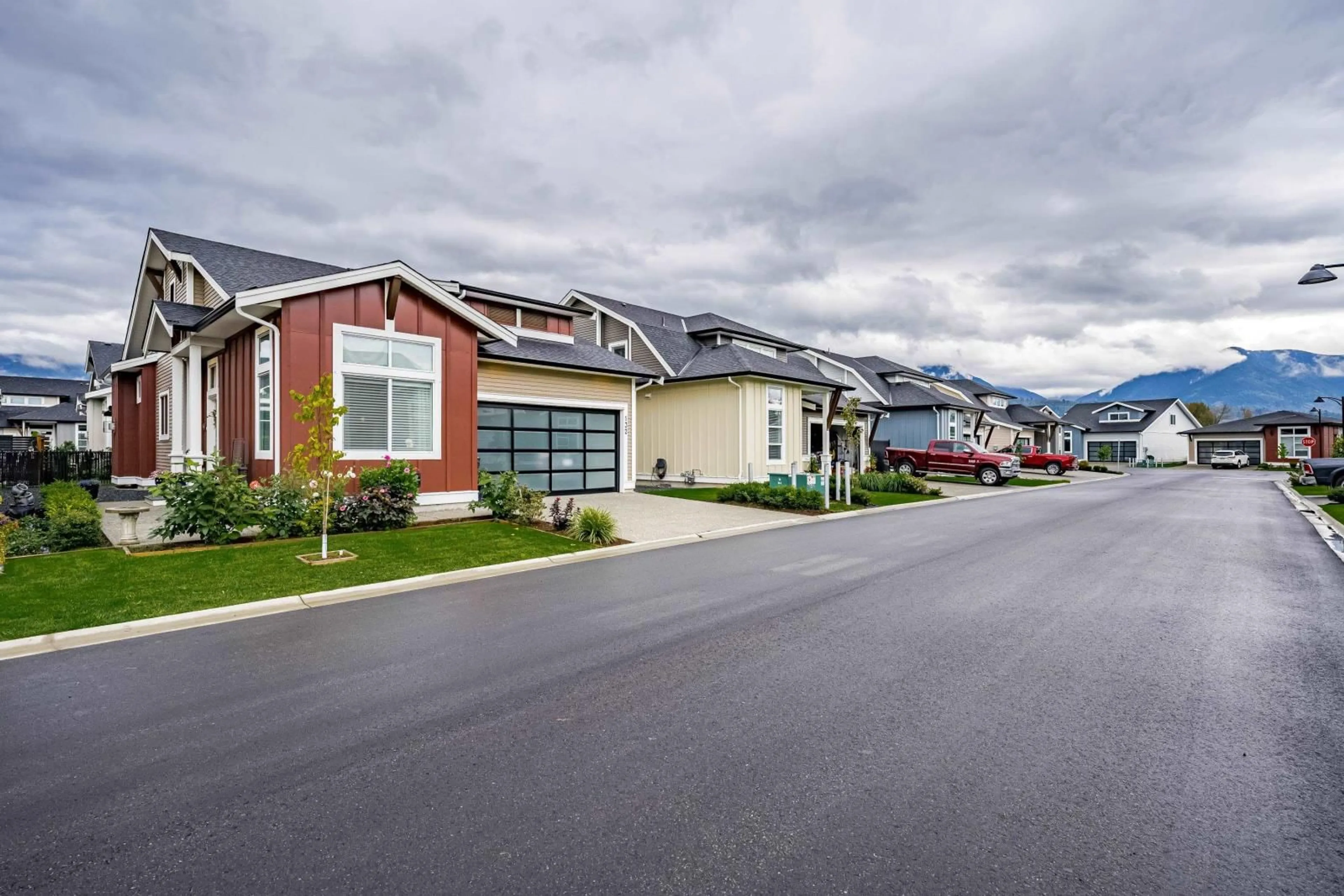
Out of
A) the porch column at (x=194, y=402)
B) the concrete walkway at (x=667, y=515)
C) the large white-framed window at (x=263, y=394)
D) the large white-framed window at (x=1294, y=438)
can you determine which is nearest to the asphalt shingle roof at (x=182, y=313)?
the porch column at (x=194, y=402)

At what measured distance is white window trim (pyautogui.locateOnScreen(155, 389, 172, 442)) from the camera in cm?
1800

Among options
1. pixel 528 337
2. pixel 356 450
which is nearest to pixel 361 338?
pixel 356 450

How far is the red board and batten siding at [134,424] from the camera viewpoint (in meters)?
19.7

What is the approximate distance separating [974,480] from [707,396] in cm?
1411

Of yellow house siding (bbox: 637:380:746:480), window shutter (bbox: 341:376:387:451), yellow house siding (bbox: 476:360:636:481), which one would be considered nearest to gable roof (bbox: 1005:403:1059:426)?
yellow house siding (bbox: 637:380:746:480)

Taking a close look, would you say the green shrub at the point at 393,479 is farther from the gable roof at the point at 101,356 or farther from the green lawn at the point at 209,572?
the gable roof at the point at 101,356

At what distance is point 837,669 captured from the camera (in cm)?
462

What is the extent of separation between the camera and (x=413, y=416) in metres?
13.7

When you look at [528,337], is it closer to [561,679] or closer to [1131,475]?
[561,679]

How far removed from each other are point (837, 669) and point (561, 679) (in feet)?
6.47

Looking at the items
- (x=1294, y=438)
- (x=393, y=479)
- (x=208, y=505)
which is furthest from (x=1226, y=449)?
(x=208, y=505)

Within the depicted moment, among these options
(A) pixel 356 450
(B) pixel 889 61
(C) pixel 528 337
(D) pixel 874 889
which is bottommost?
(D) pixel 874 889

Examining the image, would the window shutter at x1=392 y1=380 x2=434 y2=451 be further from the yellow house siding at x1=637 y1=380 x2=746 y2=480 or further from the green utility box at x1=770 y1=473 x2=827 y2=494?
the yellow house siding at x1=637 y1=380 x2=746 y2=480

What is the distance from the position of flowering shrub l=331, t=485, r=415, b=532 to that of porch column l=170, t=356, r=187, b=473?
7.73 m
